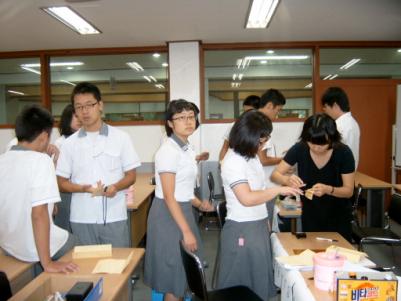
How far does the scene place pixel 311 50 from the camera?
17.2 ft

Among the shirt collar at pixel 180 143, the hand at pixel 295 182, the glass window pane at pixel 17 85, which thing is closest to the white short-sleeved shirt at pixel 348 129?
the hand at pixel 295 182

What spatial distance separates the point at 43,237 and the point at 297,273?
119 cm

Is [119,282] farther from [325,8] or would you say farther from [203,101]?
[203,101]

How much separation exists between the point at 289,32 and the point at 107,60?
9.35 ft

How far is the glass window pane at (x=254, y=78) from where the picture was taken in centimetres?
534

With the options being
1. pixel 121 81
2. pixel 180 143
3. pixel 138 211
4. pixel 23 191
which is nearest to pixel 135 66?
pixel 121 81

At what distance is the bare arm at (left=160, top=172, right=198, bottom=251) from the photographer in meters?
1.93

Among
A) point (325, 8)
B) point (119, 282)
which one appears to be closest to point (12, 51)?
point (325, 8)

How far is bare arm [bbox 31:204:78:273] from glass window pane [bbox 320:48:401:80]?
15.4ft

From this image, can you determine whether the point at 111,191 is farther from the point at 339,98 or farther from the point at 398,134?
the point at 398,134

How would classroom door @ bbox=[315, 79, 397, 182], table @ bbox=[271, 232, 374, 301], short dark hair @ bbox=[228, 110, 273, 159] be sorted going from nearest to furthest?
1. table @ bbox=[271, 232, 374, 301]
2. short dark hair @ bbox=[228, 110, 273, 159]
3. classroom door @ bbox=[315, 79, 397, 182]

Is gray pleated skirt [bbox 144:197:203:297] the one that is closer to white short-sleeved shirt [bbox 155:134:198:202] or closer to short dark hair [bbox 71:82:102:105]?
white short-sleeved shirt [bbox 155:134:198:202]

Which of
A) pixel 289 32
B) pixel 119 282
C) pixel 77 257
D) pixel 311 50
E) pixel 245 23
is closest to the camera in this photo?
pixel 119 282

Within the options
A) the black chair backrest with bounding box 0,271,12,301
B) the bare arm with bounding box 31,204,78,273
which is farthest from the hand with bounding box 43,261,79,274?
the black chair backrest with bounding box 0,271,12,301
